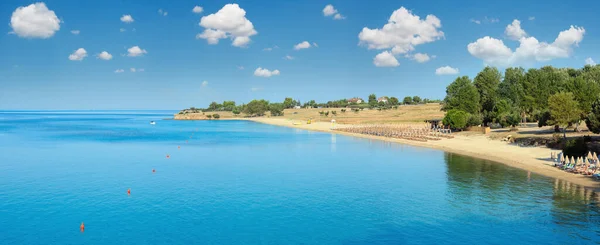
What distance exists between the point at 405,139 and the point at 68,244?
233 feet

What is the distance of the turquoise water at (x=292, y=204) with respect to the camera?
25.1 meters

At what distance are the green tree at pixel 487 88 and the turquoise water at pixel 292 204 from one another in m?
43.3

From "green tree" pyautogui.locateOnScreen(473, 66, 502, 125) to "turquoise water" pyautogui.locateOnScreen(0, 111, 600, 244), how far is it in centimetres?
4329

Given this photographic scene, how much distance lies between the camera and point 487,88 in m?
104

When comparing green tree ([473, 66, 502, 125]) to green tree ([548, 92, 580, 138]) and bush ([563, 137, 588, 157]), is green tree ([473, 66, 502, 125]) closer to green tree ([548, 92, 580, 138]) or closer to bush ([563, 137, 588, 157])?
green tree ([548, 92, 580, 138])

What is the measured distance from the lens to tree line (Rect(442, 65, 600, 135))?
217 feet

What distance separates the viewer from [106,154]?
221 ft

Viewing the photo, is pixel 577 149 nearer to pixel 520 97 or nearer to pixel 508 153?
pixel 508 153

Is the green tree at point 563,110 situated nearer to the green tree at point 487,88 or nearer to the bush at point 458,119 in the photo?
the bush at point 458,119

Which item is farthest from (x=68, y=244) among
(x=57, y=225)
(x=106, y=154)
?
(x=106, y=154)

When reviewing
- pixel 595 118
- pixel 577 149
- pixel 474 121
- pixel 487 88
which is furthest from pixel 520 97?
pixel 577 149


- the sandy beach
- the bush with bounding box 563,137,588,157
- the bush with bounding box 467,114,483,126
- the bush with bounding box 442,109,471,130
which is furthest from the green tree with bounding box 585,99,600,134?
the bush with bounding box 467,114,483,126

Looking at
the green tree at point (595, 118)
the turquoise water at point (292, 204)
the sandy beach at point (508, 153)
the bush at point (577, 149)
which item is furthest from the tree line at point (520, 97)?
the turquoise water at point (292, 204)

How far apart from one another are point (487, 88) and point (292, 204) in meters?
86.9
